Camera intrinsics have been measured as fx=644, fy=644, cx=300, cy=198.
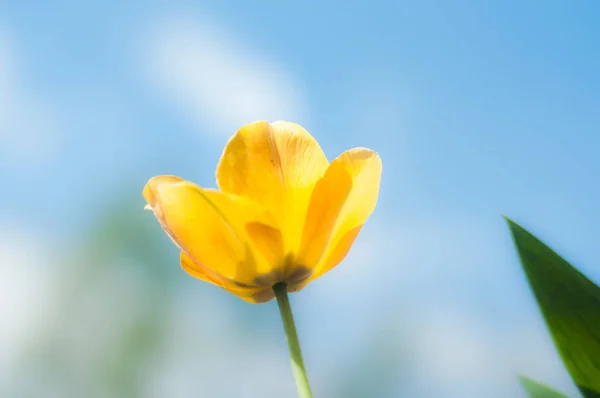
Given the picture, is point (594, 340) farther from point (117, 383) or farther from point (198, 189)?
point (117, 383)

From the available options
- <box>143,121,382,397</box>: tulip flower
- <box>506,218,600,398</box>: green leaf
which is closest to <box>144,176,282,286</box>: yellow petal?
<box>143,121,382,397</box>: tulip flower

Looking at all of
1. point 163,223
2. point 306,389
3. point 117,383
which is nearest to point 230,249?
point 163,223

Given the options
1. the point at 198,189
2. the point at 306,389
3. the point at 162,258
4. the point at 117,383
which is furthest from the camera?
the point at 162,258

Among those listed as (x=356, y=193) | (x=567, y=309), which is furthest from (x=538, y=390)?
(x=356, y=193)

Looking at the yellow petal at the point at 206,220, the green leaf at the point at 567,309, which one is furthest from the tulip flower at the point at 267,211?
the green leaf at the point at 567,309

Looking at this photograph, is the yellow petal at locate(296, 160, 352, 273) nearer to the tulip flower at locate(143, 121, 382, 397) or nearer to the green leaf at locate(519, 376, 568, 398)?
the tulip flower at locate(143, 121, 382, 397)

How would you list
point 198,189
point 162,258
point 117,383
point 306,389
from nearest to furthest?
point 306,389 < point 198,189 < point 117,383 < point 162,258
